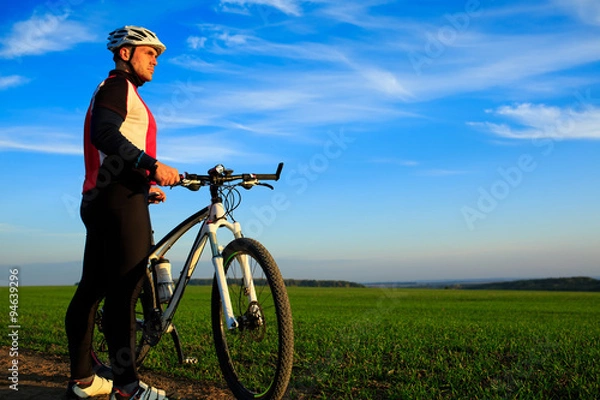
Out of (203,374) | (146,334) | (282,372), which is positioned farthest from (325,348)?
(282,372)

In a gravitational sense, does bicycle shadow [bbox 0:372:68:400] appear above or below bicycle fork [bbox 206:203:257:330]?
below

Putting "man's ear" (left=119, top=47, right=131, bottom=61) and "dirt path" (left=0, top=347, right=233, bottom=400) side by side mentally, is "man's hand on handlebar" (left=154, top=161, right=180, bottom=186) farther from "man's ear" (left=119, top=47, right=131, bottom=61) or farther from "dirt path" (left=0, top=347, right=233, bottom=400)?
"dirt path" (left=0, top=347, right=233, bottom=400)

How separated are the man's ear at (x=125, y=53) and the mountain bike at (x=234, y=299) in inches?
42.1

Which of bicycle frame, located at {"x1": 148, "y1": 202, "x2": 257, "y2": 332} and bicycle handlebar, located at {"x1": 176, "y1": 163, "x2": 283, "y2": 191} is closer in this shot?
bicycle frame, located at {"x1": 148, "y1": 202, "x2": 257, "y2": 332}

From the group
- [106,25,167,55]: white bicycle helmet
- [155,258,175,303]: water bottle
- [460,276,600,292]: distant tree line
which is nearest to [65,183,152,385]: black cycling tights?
[155,258,175,303]: water bottle

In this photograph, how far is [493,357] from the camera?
229 inches

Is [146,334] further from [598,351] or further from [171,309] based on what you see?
[598,351]

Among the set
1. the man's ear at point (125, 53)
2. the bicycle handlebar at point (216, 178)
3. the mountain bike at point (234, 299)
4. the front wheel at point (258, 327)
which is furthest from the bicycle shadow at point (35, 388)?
the man's ear at point (125, 53)

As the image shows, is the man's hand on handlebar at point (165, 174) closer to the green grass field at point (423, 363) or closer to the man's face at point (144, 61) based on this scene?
the man's face at point (144, 61)

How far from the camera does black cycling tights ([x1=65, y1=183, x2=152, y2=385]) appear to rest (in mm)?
4012

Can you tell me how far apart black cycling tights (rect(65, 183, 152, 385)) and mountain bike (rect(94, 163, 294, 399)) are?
35 cm

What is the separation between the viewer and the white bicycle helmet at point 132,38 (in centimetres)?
411

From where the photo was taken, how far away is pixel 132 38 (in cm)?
411

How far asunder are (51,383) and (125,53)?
127 inches
